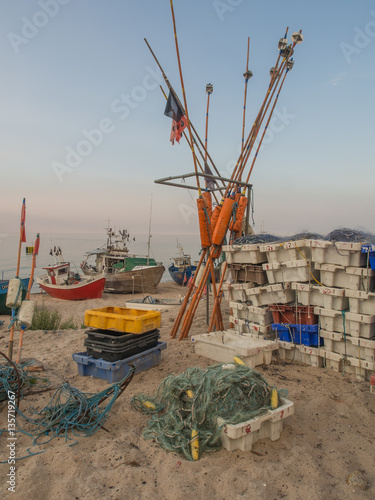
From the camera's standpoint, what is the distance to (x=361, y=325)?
18.1ft

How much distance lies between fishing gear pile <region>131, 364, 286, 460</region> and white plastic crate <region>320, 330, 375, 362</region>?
2.27m

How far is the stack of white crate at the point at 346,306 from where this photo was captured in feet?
17.9

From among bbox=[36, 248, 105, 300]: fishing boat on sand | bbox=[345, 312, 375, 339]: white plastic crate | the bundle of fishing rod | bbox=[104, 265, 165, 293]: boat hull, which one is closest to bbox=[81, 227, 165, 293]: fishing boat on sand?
bbox=[104, 265, 165, 293]: boat hull

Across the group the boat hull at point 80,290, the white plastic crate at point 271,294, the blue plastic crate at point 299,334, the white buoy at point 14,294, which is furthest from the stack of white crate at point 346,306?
the boat hull at point 80,290

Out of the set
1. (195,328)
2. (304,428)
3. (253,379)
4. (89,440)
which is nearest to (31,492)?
(89,440)

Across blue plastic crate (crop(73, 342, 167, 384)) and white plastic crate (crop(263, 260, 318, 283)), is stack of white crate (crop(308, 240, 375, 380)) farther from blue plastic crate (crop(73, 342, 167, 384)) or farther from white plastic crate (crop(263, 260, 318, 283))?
blue plastic crate (crop(73, 342, 167, 384))

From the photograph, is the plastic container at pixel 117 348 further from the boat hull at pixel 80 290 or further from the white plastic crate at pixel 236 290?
the boat hull at pixel 80 290

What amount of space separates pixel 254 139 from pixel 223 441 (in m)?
7.13

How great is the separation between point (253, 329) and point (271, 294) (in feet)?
2.75

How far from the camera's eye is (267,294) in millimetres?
6789

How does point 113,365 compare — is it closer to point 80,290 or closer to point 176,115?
point 176,115

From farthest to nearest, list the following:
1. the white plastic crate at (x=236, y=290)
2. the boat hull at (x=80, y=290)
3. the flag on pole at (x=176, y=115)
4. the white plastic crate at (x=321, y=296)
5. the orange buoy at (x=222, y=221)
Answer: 1. the boat hull at (x=80, y=290)
2. the flag on pole at (x=176, y=115)
3. the orange buoy at (x=222, y=221)
4. the white plastic crate at (x=236, y=290)
5. the white plastic crate at (x=321, y=296)

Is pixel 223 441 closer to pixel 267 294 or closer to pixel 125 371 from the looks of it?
pixel 125 371

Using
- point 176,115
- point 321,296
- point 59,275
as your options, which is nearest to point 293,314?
point 321,296
